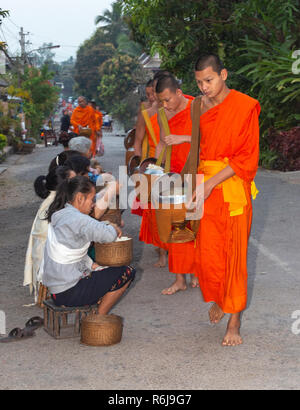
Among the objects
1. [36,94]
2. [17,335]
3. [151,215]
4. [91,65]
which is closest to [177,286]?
[151,215]

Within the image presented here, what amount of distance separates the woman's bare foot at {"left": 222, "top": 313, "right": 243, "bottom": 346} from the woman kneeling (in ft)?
2.82

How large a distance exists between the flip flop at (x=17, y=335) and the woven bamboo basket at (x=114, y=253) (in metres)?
0.79

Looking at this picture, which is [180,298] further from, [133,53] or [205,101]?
[133,53]

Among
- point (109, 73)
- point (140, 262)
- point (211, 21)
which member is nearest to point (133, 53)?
point (109, 73)

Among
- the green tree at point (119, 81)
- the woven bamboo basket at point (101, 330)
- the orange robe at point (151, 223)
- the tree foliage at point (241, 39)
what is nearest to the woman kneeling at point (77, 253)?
the woven bamboo basket at point (101, 330)

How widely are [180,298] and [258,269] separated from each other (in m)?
1.31

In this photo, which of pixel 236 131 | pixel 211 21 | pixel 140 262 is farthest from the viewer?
pixel 211 21

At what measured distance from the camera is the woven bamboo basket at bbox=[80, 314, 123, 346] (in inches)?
190

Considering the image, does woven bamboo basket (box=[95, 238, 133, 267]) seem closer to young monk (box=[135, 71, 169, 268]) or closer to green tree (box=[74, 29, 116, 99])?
young monk (box=[135, 71, 169, 268])

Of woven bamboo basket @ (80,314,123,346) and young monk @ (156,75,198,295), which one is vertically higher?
young monk @ (156,75,198,295)

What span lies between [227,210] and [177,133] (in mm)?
1720

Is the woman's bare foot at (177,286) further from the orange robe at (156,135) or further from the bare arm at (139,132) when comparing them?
the bare arm at (139,132)

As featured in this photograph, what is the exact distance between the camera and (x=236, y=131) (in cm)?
478

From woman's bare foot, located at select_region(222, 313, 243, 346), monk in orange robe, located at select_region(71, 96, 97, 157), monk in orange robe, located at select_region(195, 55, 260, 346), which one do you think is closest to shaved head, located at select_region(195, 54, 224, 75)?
monk in orange robe, located at select_region(195, 55, 260, 346)
